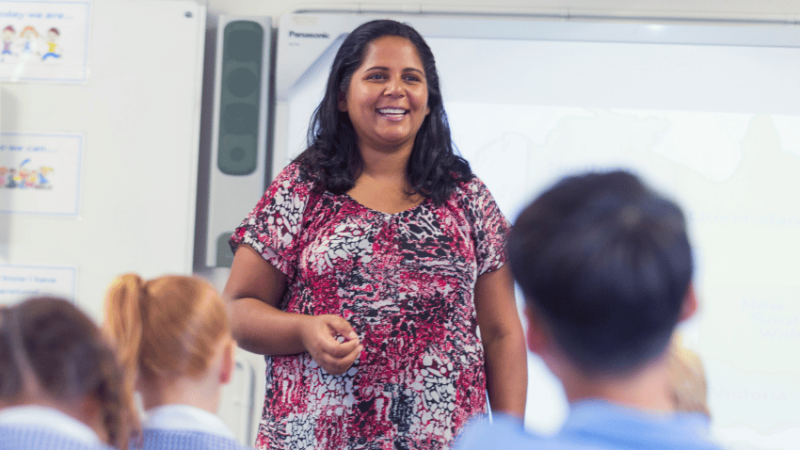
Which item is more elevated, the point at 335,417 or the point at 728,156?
the point at 728,156

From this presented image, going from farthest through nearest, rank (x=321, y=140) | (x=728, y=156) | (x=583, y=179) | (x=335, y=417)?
(x=728, y=156)
(x=321, y=140)
(x=335, y=417)
(x=583, y=179)

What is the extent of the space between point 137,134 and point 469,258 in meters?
1.33

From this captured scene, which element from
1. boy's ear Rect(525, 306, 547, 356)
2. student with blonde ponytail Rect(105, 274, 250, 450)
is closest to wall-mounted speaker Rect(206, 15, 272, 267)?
student with blonde ponytail Rect(105, 274, 250, 450)

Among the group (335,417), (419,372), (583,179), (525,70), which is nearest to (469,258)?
(419,372)

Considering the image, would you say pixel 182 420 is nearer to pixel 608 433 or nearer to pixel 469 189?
pixel 608 433

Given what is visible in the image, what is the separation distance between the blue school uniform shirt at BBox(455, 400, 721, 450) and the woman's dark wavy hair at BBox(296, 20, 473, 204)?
2.02 ft

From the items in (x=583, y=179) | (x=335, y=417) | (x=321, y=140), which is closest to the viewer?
(x=583, y=179)

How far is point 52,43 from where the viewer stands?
77.0 inches

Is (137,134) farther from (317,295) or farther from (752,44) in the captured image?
(752,44)

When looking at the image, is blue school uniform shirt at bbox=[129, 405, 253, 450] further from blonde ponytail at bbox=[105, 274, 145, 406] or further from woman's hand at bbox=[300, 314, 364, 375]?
woman's hand at bbox=[300, 314, 364, 375]

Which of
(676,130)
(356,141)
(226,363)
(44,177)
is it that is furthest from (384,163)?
(44,177)

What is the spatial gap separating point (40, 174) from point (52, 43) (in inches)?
16.5

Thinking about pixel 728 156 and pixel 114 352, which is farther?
pixel 728 156

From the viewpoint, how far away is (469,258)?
1.06m
